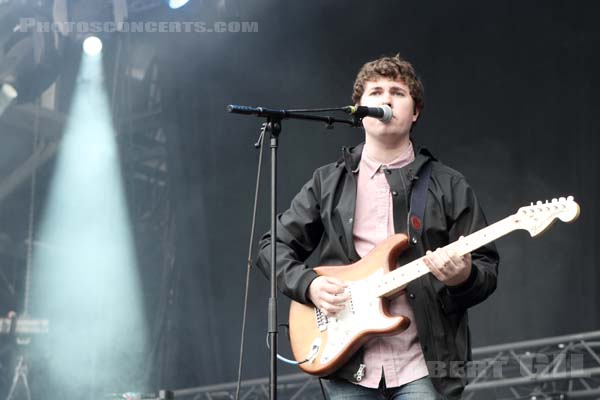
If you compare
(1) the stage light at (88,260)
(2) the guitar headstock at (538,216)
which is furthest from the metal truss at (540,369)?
(2) the guitar headstock at (538,216)

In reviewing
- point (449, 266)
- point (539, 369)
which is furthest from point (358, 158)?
point (539, 369)

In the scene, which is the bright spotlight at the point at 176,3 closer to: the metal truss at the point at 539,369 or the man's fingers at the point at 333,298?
the metal truss at the point at 539,369

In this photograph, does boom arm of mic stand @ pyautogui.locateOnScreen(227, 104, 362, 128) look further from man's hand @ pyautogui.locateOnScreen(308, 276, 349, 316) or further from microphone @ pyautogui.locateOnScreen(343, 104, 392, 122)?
man's hand @ pyautogui.locateOnScreen(308, 276, 349, 316)

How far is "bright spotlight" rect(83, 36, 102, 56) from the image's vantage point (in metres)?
7.14

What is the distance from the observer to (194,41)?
23.4 ft

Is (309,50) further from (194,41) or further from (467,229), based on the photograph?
(467,229)

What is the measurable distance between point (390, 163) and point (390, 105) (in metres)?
0.18

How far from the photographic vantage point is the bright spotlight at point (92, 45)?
23.4 feet

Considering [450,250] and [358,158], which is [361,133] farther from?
[450,250]

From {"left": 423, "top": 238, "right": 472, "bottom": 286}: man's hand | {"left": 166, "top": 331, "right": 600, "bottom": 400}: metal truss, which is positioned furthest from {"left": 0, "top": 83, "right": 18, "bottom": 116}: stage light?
{"left": 423, "top": 238, "right": 472, "bottom": 286}: man's hand

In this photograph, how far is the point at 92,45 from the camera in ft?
23.5

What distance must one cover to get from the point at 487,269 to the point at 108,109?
532 cm

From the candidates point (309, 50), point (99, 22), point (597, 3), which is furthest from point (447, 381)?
point (99, 22)

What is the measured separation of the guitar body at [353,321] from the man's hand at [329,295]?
0.08ft
